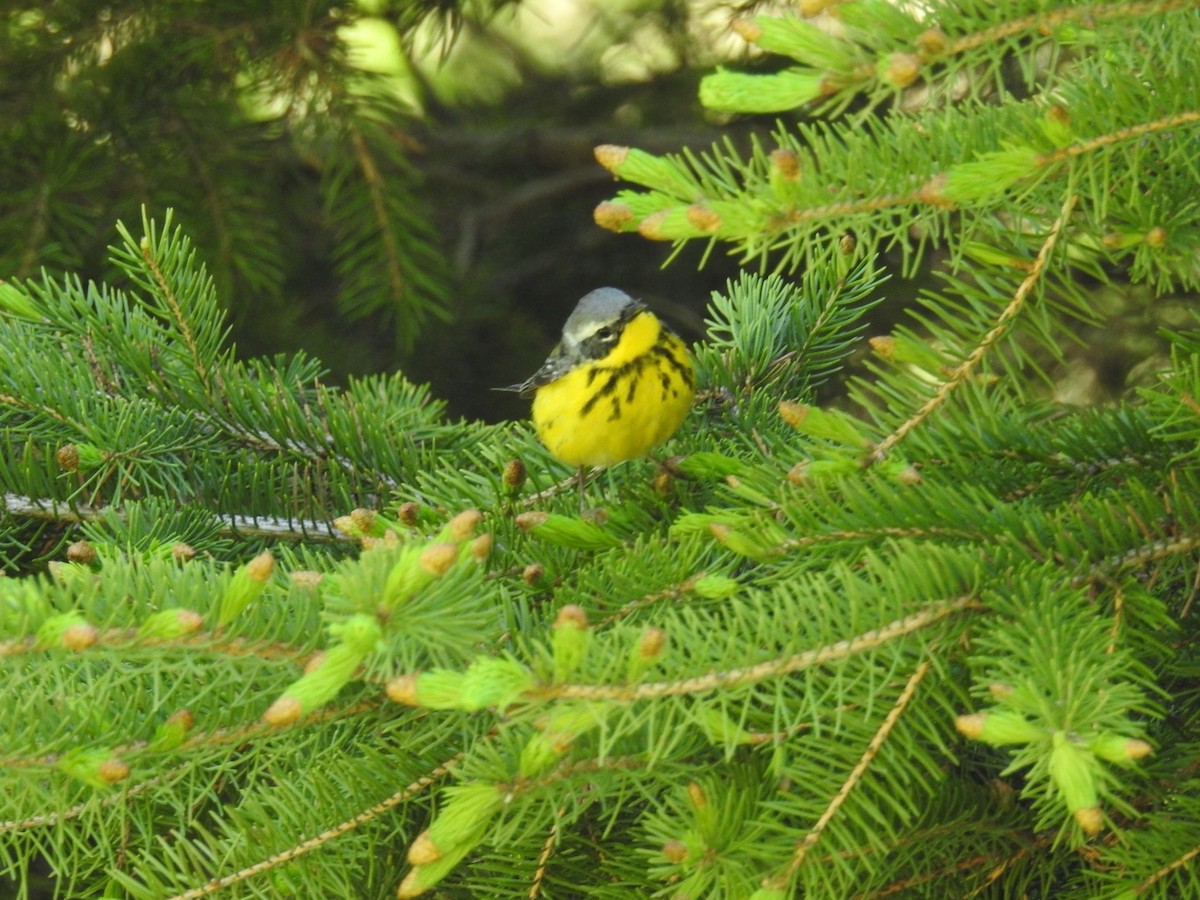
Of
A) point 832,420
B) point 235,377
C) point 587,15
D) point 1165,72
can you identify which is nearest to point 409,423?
point 235,377

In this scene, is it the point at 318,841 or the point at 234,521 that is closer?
the point at 318,841

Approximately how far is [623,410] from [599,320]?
1.68 feet

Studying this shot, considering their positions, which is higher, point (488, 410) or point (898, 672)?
point (898, 672)

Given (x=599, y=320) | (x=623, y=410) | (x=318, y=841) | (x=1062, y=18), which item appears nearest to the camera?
(x=1062, y=18)

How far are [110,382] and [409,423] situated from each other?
0.48 metres

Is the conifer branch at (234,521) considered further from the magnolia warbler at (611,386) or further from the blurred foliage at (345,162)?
the blurred foliage at (345,162)

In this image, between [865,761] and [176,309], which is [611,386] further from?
[865,761]

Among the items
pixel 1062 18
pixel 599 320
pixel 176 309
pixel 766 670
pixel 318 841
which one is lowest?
pixel 599 320

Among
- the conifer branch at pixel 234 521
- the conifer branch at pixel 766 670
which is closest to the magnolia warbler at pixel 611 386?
the conifer branch at pixel 234 521

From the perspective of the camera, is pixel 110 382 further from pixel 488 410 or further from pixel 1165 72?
pixel 488 410

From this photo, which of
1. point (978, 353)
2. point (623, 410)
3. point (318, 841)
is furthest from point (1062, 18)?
point (623, 410)

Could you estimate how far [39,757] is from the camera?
1167 mm

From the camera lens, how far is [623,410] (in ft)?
7.07

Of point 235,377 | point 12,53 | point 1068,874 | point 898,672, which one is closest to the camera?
point 898,672
